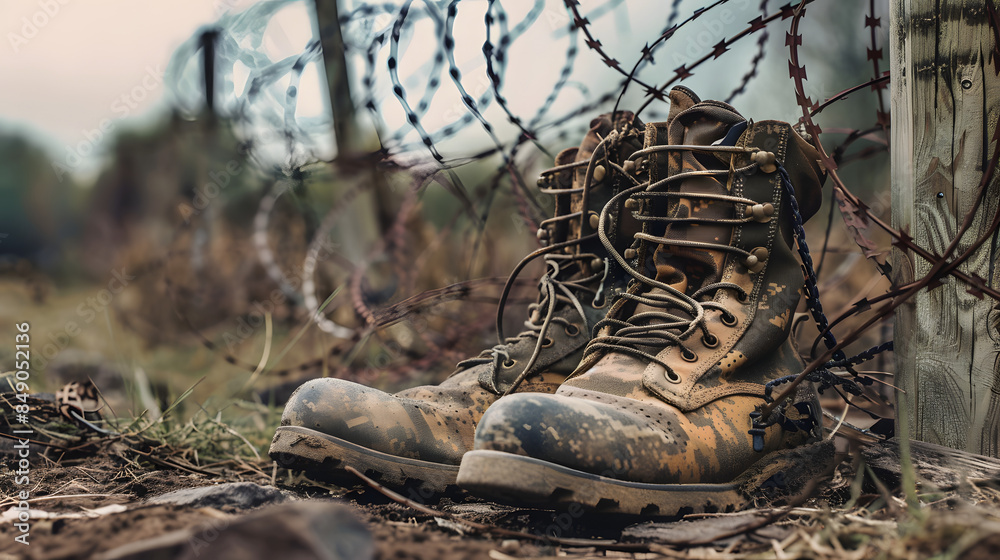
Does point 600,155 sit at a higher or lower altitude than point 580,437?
higher

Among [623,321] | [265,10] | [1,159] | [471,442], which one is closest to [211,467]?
[471,442]

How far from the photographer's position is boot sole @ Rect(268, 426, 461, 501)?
1.57 metres

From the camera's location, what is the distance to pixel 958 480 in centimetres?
146

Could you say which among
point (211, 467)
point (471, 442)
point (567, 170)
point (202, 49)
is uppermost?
point (202, 49)

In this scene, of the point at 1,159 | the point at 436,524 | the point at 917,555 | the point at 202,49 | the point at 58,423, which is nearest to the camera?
the point at 917,555

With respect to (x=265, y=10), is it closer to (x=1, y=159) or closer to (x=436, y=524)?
(x=436, y=524)

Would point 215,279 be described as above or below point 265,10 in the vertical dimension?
below

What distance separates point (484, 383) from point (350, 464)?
1.60 feet

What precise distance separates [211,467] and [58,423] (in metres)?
0.63

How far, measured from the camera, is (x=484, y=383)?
1.94 m

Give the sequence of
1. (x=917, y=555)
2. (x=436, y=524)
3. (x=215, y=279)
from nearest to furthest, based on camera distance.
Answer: (x=917, y=555)
(x=436, y=524)
(x=215, y=279)

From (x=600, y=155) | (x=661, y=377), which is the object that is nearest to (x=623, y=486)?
(x=661, y=377)

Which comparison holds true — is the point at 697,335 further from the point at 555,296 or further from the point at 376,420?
the point at 376,420

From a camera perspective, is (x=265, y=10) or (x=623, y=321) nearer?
(x=623, y=321)
